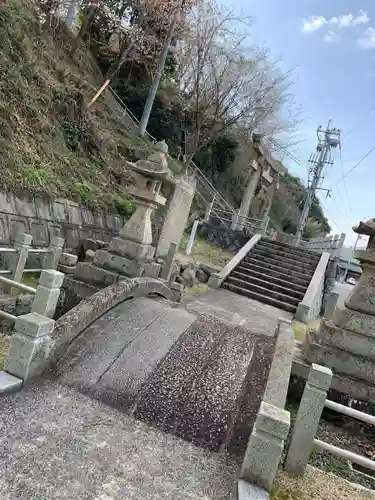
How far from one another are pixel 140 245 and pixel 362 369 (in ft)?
13.4

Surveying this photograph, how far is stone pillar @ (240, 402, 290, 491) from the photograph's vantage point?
3.25 metres

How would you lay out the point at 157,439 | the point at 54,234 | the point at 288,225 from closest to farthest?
the point at 157,439
the point at 54,234
the point at 288,225

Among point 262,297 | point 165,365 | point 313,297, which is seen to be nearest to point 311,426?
point 165,365

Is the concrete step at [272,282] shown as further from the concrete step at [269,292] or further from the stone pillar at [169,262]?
the stone pillar at [169,262]

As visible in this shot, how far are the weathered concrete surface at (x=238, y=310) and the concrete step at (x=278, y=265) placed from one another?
9.90ft

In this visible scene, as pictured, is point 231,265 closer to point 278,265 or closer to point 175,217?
point 278,265

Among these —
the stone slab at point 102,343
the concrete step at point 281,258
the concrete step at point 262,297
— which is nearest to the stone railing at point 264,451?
the stone slab at point 102,343

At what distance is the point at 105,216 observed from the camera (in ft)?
40.3

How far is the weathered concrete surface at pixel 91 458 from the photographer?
9.30ft

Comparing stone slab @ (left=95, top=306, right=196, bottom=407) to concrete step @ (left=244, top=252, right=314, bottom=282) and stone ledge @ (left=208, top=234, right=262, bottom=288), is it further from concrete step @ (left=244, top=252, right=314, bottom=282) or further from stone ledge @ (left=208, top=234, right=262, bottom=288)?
concrete step @ (left=244, top=252, right=314, bottom=282)

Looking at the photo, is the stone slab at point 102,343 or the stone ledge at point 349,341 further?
the stone ledge at point 349,341

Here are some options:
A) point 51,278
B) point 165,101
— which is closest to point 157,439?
point 51,278

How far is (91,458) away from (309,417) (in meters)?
1.99

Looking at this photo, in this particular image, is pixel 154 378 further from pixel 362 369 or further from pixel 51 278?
pixel 362 369
